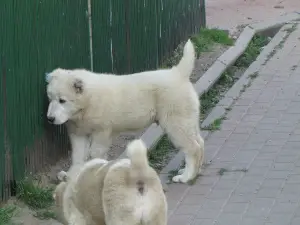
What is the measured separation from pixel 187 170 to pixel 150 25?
324 cm

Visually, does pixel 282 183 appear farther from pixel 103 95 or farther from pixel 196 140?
pixel 103 95

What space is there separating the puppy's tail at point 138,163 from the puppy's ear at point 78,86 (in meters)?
2.04

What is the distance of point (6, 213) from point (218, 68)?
4.74 m

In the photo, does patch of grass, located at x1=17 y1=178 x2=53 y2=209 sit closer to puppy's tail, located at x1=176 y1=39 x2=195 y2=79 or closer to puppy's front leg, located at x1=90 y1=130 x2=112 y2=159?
puppy's front leg, located at x1=90 y1=130 x2=112 y2=159

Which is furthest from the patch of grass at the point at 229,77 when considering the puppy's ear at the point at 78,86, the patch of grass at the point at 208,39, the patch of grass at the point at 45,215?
the patch of grass at the point at 45,215

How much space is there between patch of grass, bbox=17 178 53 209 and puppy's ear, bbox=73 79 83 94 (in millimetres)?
852

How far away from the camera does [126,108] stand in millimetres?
7367

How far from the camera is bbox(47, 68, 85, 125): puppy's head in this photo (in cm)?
718

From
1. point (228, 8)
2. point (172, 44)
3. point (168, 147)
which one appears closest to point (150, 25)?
point (172, 44)

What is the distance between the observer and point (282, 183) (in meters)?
7.27

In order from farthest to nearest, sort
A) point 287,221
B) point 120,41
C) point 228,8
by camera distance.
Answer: point 228,8 → point 120,41 → point 287,221

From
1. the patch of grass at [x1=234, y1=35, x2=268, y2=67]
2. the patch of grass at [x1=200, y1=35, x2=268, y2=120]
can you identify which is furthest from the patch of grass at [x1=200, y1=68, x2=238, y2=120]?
the patch of grass at [x1=234, y1=35, x2=268, y2=67]

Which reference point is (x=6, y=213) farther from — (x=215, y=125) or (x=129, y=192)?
(x=215, y=125)

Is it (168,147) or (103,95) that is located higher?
(103,95)
